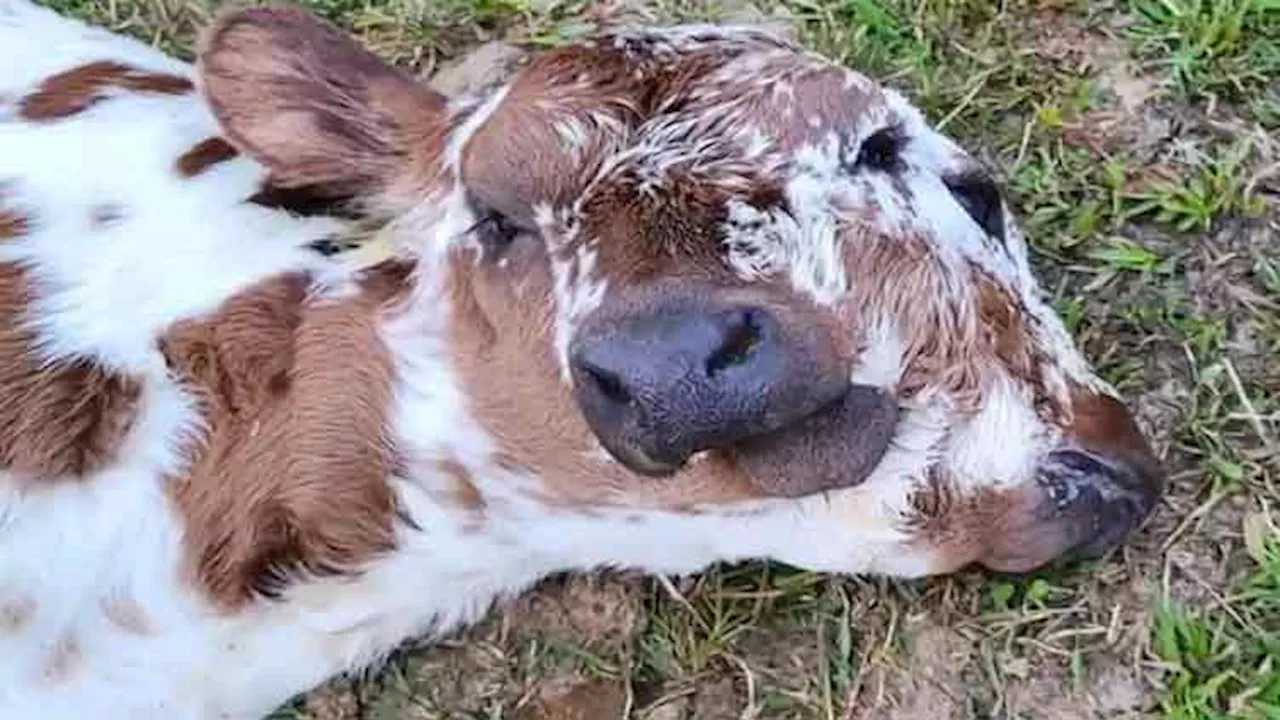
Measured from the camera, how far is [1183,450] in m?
4.11

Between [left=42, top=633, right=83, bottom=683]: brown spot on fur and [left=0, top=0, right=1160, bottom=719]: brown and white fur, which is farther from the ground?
[left=0, top=0, right=1160, bottom=719]: brown and white fur

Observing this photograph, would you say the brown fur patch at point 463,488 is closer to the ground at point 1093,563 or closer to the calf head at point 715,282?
the calf head at point 715,282

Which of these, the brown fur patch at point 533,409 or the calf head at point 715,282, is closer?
the calf head at point 715,282

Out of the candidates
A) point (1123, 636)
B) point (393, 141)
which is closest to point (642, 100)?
point (393, 141)

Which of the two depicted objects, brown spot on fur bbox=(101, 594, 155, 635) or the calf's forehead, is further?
brown spot on fur bbox=(101, 594, 155, 635)

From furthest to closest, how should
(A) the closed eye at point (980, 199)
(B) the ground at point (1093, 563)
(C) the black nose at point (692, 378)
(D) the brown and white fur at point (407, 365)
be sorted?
(B) the ground at point (1093, 563), (A) the closed eye at point (980, 199), (D) the brown and white fur at point (407, 365), (C) the black nose at point (692, 378)

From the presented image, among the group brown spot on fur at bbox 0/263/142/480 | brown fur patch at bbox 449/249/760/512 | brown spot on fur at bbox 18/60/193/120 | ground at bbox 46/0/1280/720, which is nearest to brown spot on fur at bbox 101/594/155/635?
brown spot on fur at bbox 0/263/142/480

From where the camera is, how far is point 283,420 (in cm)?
370

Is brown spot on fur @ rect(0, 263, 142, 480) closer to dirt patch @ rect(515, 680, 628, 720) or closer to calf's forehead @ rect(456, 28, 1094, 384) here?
calf's forehead @ rect(456, 28, 1094, 384)

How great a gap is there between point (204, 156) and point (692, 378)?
3.30 ft

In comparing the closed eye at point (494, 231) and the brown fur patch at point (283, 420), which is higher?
the closed eye at point (494, 231)

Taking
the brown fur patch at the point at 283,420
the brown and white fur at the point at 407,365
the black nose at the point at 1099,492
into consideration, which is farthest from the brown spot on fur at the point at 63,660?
the black nose at the point at 1099,492

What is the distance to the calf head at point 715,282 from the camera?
10.6 feet

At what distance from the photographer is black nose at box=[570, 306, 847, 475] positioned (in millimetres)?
3143
